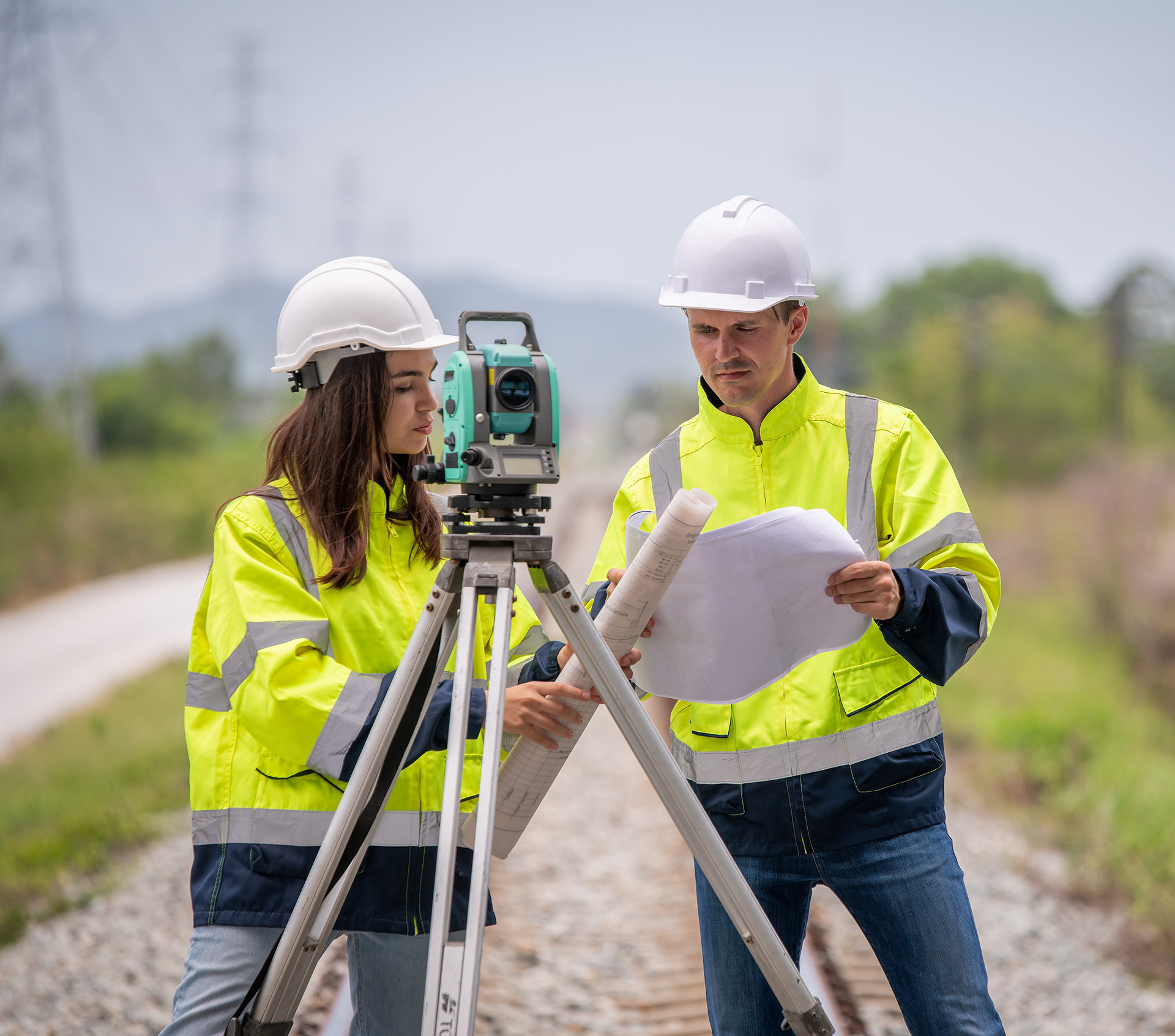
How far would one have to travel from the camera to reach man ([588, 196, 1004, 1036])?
7.15 ft

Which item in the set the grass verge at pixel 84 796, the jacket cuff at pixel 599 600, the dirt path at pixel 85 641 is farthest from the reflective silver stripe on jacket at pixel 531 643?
the dirt path at pixel 85 641

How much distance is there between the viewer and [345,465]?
234cm

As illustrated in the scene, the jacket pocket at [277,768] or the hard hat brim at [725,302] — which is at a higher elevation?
the hard hat brim at [725,302]

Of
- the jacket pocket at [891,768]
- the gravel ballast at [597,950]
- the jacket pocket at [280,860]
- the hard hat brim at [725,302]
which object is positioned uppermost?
the hard hat brim at [725,302]

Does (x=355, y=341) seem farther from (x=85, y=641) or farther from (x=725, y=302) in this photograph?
(x=85, y=641)

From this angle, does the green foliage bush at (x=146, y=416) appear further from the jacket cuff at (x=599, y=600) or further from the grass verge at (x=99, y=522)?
the jacket cuff at (x=599, y=600)

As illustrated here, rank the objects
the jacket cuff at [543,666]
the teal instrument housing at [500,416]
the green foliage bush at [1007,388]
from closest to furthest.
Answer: the teal instrument housing at [500,416], the jacket cuff at [543,666], the green foliage bush at [1007,388]

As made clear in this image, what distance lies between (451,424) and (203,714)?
79cm

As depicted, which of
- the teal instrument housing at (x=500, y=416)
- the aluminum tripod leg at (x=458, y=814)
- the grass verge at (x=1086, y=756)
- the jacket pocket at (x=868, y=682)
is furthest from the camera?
the grass verge at (x=1086, y=756)

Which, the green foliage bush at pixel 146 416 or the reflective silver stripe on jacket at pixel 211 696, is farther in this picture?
the green foliage bush at pixel 146 416

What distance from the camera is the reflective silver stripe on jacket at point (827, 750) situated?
7.31 feet

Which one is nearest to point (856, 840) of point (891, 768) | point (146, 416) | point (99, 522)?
point (891, 768)

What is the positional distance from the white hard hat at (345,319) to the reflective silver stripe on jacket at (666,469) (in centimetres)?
50

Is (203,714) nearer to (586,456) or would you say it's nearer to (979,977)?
(979,977)
